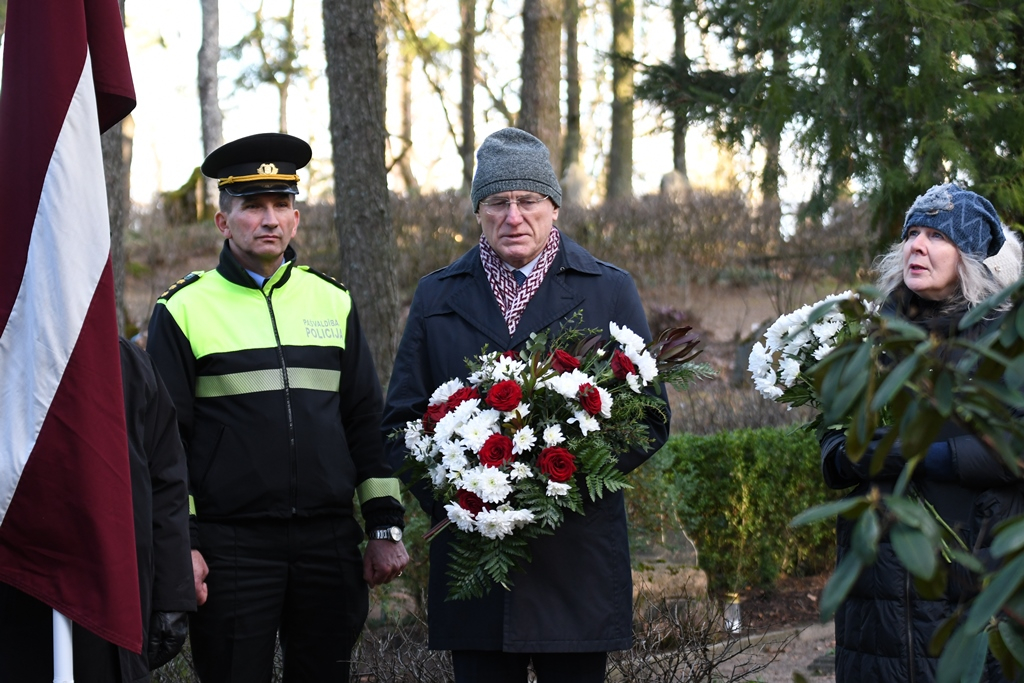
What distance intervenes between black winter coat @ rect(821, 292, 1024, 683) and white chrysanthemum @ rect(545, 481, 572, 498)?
821 millimetres

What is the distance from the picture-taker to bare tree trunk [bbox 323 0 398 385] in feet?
25.5

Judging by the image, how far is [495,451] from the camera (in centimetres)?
305

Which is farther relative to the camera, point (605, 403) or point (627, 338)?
point (627, 338)

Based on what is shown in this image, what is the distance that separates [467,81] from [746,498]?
17140 millimetres

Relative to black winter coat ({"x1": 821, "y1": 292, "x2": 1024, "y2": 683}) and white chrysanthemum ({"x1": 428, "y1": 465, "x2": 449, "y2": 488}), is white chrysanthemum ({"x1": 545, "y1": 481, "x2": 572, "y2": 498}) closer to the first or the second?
white chrysanthemum ({"x1": 428, "y1": 465, "x2": 449, "y2": 488})

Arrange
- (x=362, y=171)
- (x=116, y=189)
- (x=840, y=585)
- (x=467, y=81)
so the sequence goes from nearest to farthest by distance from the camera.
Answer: (x=840, y=585), (x=116, y=189), (x=362, y=171), (x=467, y=81)

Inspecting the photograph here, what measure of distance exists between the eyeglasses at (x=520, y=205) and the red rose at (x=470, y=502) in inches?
38.8

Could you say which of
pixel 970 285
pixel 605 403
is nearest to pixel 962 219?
pixel 970 285

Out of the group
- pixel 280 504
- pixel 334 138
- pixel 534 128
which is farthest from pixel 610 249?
pixel 280 504

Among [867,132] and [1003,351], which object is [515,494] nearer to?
[1003,351]

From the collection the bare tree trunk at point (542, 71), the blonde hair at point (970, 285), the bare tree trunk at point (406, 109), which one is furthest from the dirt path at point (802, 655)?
the bare tree trunk at point (406, 109)

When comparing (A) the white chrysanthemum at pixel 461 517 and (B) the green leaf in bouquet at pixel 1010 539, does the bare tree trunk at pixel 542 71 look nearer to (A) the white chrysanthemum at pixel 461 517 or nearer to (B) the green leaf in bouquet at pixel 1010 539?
(A) the white chrysanthemum at pixel 461 517

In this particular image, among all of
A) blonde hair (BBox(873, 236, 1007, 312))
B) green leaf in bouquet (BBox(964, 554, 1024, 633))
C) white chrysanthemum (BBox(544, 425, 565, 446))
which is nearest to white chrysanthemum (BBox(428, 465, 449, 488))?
white chrysanthemum (BBox(544, 425, 565, 446))

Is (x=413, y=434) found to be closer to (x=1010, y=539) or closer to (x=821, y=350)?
(x=821, y=350)
